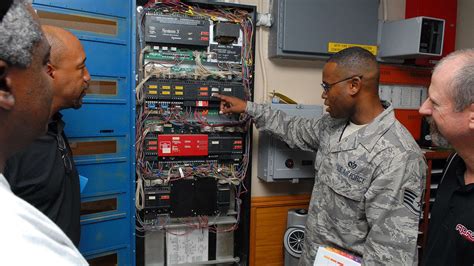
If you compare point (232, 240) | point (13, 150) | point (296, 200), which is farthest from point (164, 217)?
point (13, 150)

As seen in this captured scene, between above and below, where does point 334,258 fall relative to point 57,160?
below

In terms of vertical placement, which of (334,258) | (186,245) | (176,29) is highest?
(176,29)

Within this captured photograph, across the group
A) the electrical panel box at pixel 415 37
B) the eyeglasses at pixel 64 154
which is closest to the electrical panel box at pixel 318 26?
the electrical panel box at pixel 415 37

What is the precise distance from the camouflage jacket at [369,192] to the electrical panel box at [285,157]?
0.86ft

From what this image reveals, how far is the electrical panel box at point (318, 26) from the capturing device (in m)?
1.99

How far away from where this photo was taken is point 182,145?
1.89 meters

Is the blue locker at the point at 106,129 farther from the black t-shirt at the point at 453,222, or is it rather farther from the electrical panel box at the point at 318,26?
the black t-shirt at the point at 453,222

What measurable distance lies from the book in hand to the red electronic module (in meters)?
0.80

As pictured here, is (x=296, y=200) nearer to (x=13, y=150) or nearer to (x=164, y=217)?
(x=164, y=217)

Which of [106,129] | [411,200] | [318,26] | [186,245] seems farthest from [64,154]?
[318,26]

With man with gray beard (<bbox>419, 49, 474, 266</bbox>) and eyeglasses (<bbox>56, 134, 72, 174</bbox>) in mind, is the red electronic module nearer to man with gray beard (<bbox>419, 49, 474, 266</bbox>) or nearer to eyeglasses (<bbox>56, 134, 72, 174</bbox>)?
eyeglasses (<bbox>56, 134, 72, 174</bbox>)

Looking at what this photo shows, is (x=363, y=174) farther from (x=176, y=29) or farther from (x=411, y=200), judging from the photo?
(x=176, y=29)

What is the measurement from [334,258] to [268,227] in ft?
2.55

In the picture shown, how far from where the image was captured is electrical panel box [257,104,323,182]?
204 centimetres
